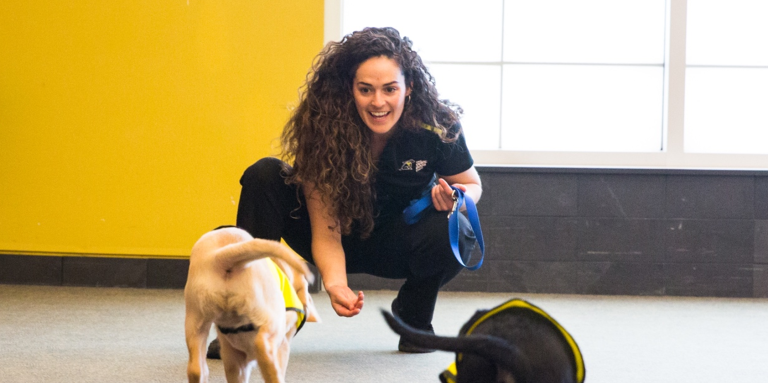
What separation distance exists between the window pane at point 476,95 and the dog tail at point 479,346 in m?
2.50

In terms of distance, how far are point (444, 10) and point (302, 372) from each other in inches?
83.0

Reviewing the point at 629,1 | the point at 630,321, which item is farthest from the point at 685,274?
the point at 629,1

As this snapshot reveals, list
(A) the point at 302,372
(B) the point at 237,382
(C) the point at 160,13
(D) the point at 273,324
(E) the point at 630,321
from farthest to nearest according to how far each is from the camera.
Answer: (C) the point at 160,13 < (E) the point at 630,321 < (A) the point at 302,372 < (B) the point at 237,382 < (D) the point at 273,324

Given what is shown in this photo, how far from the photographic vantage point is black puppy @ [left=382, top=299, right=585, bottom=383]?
982mm

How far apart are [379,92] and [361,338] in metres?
0.86

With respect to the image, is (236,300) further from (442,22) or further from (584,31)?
(584,31)

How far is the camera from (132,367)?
1.87 metres

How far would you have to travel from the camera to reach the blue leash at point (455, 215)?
1.82 m

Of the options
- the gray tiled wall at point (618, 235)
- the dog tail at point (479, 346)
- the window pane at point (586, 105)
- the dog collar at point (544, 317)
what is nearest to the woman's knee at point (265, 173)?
the dog collar at point (544, 317)

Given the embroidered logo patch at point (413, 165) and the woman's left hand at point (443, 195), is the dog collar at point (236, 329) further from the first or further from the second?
the embroidered logo patch at point (413, 165)

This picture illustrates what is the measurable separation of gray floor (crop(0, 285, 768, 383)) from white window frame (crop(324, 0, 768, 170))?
0.64 m

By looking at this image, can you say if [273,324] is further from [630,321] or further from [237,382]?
[630,321]

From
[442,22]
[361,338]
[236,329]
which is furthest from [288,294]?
[442,22]

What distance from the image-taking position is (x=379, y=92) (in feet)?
6.14
